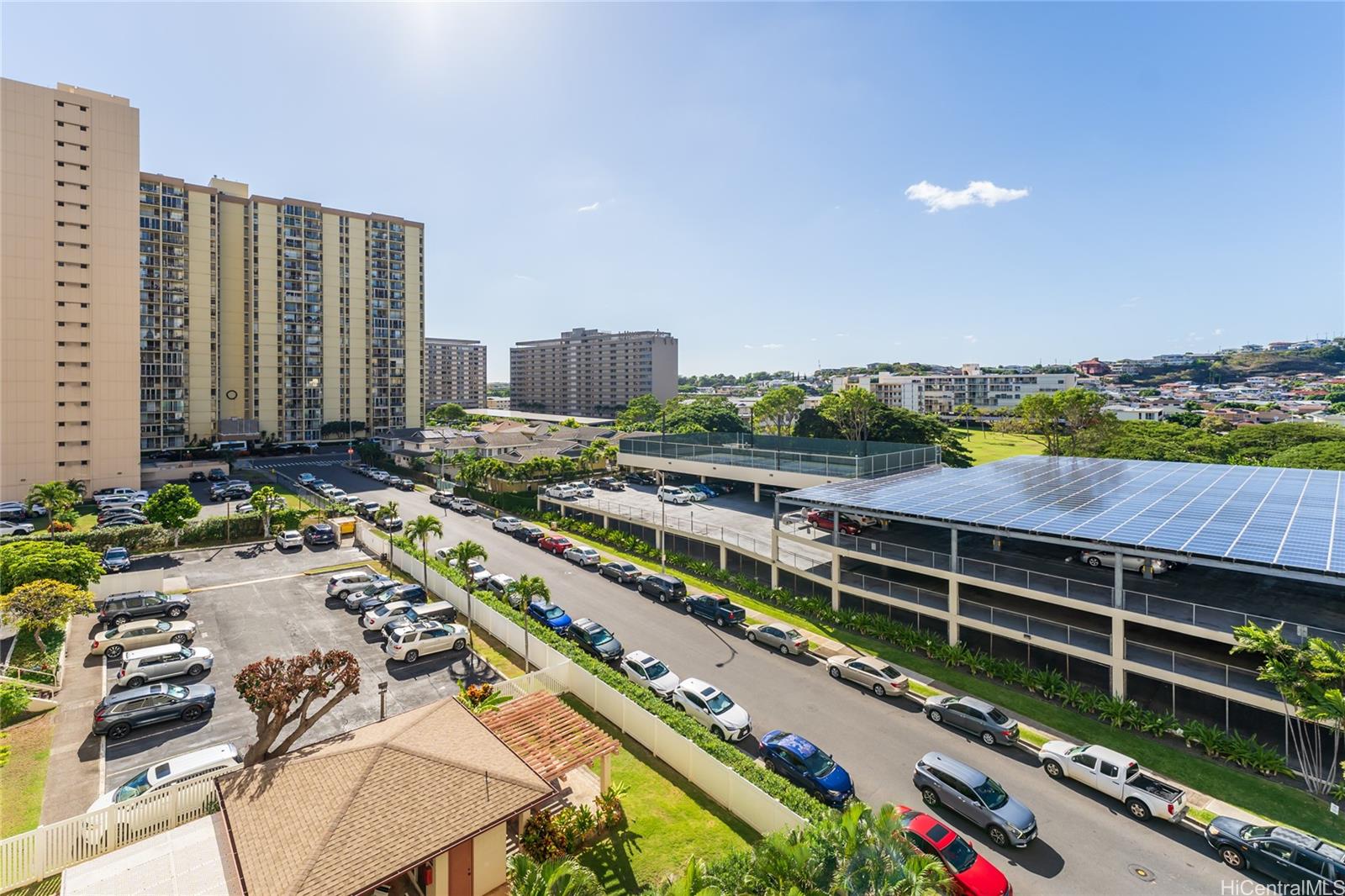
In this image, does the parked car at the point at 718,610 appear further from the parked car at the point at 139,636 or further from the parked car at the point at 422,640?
the parked car at the point at 139,636

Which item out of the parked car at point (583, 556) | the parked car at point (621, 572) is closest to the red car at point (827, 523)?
the parked car at point (621, 572)

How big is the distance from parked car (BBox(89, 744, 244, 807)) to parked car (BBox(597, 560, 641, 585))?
2280 centimetres

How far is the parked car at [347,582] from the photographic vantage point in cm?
3419

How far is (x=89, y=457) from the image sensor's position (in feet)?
200

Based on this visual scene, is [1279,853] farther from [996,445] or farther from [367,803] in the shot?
[996,445]

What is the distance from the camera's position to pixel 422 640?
88.9 ft

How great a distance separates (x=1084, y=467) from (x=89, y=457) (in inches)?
3649

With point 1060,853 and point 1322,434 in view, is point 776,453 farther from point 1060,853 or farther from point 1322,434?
point 1322,434

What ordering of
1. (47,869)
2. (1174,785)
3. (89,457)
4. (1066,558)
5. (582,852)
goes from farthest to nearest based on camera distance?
(89,457) → (1066,558) → (1174,785) → (582,852) → (47,869)

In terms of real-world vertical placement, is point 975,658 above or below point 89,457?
below

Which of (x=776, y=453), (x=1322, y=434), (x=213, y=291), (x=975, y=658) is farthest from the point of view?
(x=213, y=291)

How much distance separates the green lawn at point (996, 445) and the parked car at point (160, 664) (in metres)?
95.6

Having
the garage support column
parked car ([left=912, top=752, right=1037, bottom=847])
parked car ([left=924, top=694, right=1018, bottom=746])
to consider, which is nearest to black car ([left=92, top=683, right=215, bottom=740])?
parked car ([left=912, top=752, right=1037, bottom=847])

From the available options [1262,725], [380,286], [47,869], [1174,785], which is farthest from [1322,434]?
[380,286]
